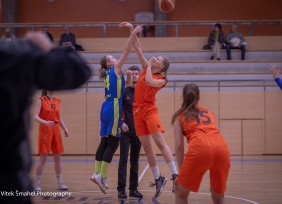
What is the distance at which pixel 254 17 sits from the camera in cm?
2120

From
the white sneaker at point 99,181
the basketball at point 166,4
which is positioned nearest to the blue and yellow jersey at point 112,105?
the white sneaker at point 99,181

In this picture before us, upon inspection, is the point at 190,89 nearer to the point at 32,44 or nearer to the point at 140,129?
the point at 140,129

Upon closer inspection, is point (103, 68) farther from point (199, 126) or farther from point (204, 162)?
point (204, 162)

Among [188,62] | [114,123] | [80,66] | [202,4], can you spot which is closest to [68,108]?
[188,62]

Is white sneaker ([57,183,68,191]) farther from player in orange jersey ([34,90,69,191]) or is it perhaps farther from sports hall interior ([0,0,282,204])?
sports hall interior ([0,0,282,204])

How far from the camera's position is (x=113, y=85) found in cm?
732

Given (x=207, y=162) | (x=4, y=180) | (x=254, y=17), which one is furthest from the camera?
(x=254, y=17)

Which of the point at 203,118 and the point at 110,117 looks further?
the point at 110,117

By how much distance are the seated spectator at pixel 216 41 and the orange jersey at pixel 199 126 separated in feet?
39.2

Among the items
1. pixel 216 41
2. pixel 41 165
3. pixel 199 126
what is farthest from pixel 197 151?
pixel 216 41

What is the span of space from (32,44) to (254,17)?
19.9 m

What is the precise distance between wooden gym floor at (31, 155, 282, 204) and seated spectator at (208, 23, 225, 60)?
499cm

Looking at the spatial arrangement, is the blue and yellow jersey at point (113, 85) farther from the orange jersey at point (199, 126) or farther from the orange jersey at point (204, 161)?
the orange jersey at point (204, 161)

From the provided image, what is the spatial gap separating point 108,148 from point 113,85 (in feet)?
3.03
